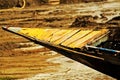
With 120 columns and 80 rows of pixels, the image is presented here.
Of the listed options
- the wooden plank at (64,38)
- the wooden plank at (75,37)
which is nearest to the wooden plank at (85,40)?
the wooden plank at (75,37)

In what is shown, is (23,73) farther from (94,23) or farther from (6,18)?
(6,18)

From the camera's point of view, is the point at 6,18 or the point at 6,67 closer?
the point at 6,67

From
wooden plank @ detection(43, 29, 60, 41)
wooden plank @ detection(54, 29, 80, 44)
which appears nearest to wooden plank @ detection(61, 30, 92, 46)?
wooden plank @ detection(54, 29, 80, 44)

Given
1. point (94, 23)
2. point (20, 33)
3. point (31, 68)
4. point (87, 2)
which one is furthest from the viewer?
point (87, 2)

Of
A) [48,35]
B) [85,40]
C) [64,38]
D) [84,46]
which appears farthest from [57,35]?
[84,46]

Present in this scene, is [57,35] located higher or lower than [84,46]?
lower

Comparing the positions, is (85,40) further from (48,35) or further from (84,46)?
(48,35)

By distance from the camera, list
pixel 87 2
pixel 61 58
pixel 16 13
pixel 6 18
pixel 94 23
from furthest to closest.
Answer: pixel 87 2
pixel 16 13
pixel 6 18
pixel 94 23
pixel 61 58

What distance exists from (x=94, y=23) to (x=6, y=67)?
6265mm

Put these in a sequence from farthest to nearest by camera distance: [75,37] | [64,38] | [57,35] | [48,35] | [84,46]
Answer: [48,35]
[57,35]
[64,38]
[75,37]
[84,46]

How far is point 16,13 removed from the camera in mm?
20547

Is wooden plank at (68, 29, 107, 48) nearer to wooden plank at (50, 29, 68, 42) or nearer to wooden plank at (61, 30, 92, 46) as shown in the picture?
wooden plank at (61, 30, 92, 46)

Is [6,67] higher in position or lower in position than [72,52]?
lower

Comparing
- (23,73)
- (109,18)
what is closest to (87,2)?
(109,18)
